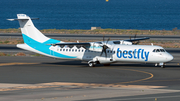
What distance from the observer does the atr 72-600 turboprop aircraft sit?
35.0 m

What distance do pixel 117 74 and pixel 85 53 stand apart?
27.2 ft

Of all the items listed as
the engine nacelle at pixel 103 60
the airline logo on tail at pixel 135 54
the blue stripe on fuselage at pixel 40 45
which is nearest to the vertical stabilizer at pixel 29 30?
the blue stripe on fuselage at pixel 40 45

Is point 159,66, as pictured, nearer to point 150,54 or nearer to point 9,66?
point 150,54

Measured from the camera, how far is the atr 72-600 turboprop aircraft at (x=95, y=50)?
115ft

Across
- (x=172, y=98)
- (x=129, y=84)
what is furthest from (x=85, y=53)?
(x=172, y=98)

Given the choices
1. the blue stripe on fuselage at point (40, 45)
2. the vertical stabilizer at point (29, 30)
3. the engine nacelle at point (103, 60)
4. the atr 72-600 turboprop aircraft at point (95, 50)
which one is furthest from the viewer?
the vertical stabilizer at point (29, 30)

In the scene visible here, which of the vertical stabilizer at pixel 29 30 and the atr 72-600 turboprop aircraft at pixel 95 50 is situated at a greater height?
the vertical stabilizer at pixel 29 30

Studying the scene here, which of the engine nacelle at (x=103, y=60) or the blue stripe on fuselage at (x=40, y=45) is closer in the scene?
the engine nacelle at (x=103, y=60)

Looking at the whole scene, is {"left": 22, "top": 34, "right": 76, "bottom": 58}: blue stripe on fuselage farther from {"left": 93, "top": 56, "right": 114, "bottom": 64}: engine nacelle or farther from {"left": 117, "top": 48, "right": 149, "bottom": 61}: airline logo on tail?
{"left": 117, "top": 48, "right": 149, "bottom": 61}: airline logo on tail

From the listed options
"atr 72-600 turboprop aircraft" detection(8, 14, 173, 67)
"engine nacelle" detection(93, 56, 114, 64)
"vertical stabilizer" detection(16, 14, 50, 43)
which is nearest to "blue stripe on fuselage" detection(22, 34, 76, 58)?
"atr 72-600 turboprop aircraft" detection(8, 14, 173, 67)

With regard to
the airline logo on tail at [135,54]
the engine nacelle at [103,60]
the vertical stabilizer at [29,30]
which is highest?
the vertical stabilizer at [29,30]

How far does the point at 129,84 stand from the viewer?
2498cm

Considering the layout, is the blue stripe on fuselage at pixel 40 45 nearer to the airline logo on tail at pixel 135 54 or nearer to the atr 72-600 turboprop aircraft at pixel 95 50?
the atr 72-600 turboprop aircraft at pixel 95 50

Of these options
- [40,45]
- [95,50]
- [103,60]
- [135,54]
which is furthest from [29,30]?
[135,54]
